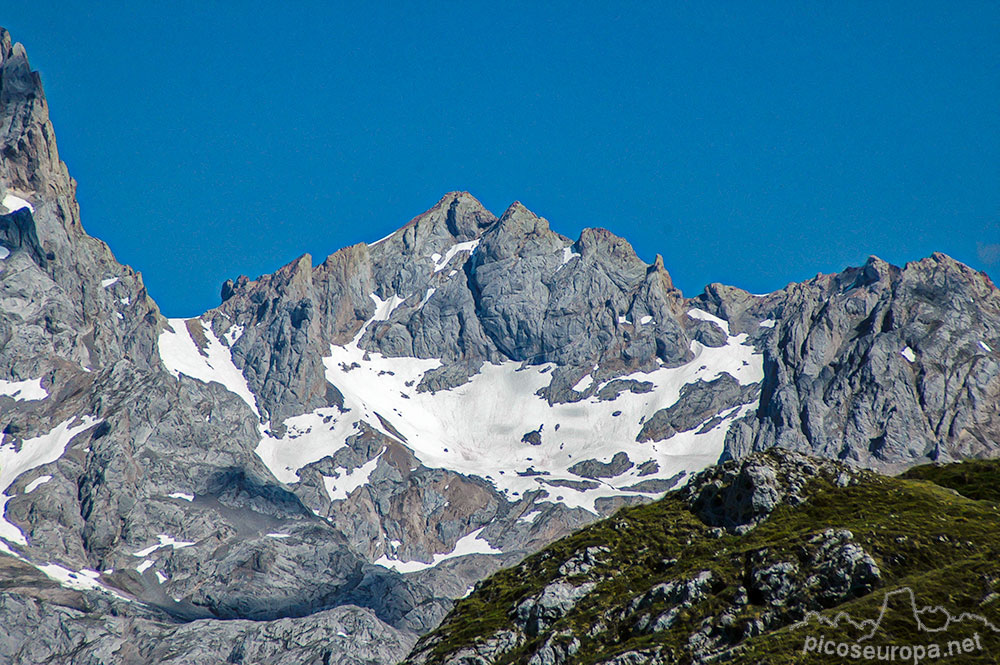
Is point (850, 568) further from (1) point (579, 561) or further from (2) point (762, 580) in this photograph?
(1) point (579, 561)

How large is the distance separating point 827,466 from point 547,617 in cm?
2264

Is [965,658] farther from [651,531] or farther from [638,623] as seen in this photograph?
[651,531]

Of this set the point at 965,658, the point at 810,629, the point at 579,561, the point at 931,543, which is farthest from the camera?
the point at 579,561

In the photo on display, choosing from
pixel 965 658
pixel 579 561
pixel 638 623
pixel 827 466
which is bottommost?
pixel 965 658

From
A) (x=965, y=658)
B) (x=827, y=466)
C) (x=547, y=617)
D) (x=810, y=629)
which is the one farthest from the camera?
(x=827, y=466)

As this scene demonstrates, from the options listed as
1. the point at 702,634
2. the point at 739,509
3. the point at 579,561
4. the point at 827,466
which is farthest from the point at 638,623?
the point at 827,466

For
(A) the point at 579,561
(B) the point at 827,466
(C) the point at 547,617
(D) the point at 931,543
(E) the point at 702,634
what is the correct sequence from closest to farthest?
(E) the point at 702,634, (D) the point at 931,543, (C) the point at 547,617, (A) the point at 579,561, (B) the point at 827,466

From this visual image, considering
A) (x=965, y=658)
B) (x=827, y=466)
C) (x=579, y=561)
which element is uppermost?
(x=827, y=466)

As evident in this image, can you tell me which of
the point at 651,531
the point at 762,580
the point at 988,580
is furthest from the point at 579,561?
the point at 988,580

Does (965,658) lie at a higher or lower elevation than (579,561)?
lower

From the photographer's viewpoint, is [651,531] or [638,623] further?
[651,531]

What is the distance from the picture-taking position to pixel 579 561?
214ft

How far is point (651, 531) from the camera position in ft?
220

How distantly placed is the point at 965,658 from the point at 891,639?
10.5ft
